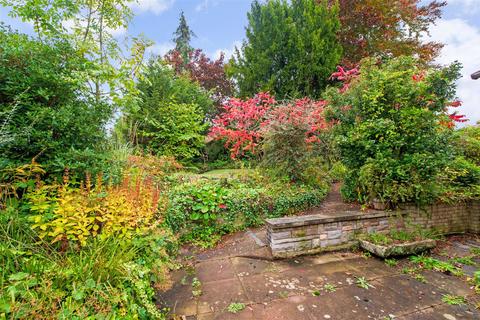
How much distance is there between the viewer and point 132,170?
393 centimetres

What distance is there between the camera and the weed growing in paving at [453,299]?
214 centimetres

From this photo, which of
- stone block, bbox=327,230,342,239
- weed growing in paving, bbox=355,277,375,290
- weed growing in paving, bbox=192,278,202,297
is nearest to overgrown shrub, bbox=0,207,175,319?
weed growing in paving, bbox=192,278,202,297

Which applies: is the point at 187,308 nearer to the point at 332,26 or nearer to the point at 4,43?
the point at 4,43

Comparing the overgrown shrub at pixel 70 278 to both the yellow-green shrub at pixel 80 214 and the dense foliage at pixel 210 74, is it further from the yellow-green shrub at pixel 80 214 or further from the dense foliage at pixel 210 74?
the dense foliage at pixel 210 74

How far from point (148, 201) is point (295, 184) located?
11.5 feet

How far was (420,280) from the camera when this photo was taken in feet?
8.34

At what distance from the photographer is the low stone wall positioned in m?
3.14

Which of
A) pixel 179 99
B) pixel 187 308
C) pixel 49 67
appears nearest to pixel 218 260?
pixel 187 308

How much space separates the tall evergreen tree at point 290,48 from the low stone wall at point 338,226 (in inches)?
232

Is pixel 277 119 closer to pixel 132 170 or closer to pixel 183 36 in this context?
pixel 132 170

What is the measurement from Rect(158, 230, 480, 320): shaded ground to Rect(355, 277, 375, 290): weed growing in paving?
0.02 m

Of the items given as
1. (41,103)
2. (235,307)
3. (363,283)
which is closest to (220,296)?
(235,307)

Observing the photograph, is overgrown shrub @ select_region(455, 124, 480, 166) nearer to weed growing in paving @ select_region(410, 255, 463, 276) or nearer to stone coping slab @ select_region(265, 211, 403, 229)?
stone coping slab @ select_region(265, 211, 403, 229)

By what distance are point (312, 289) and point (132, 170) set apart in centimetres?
330
